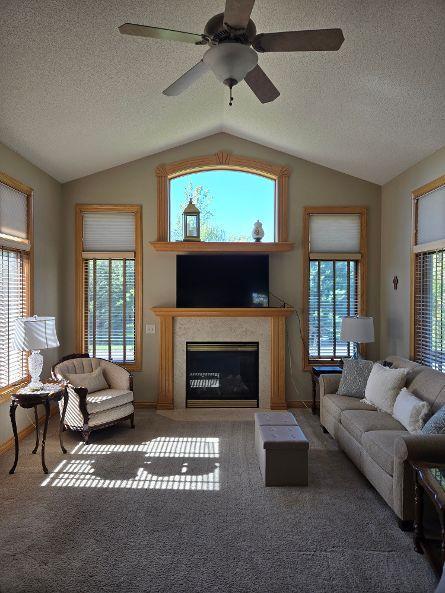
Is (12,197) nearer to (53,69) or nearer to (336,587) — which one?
(53,69)

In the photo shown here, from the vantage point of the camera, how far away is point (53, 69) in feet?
10.8

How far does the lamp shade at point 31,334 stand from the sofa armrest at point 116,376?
1200mm

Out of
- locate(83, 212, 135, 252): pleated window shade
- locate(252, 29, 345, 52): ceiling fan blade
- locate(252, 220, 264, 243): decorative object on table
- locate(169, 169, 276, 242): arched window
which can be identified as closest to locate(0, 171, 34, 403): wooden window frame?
locate(83, 212, 135, 252): pleated window shade

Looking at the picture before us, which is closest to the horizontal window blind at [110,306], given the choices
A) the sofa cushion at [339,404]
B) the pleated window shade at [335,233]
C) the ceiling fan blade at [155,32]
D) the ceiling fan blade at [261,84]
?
the pleated window shade at [335,233]

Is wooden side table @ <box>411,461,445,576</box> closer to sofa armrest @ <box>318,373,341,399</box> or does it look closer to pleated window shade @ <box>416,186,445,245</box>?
sofa armrest @ <box>318,373,341,399</box>

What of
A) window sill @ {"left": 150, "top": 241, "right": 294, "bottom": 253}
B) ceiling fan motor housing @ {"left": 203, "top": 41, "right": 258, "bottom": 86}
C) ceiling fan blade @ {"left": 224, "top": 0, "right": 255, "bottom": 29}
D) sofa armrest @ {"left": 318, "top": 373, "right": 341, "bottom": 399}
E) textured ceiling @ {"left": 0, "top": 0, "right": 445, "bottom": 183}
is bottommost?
sofa armrest @ {"left": 318, "top": 373, "right": 341, "bottom": 399}

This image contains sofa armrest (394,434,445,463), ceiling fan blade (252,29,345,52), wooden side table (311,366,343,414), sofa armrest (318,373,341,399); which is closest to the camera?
ceiling fan blade (252,29,345,52)

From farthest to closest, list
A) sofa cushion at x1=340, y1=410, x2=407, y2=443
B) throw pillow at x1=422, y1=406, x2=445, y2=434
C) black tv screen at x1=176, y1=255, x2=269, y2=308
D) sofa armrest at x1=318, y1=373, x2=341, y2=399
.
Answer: black tv screen at x1=176, y1=255, x2=269, y2=308, sofa armrest at x1=318, y1=373, x2=341, y2=399, sofa cushion at x1=340, y1=410, x2=407, y2=443, throw pillow at x1=422, y1=406, x2=445, y2=434

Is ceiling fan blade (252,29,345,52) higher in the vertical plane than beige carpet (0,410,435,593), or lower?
higher

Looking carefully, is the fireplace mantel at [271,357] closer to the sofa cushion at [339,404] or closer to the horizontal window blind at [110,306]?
the horizontal window blind at [110,306]

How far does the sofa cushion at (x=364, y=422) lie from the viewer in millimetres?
3598

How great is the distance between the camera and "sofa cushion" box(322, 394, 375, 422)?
4250 millimetres

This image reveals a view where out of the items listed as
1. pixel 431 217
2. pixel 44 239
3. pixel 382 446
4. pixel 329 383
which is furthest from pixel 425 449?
pixel 44 239

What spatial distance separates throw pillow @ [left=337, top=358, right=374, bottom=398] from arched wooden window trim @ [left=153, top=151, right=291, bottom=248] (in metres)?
2.00
